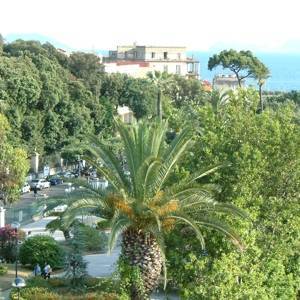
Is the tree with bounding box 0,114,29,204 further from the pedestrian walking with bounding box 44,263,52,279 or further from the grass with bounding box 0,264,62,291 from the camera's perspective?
the pedestrian walking with bounding box 44,263,52,279

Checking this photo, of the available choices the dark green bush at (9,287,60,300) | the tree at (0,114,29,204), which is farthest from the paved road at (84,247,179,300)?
the tree at (0,114,29,204)

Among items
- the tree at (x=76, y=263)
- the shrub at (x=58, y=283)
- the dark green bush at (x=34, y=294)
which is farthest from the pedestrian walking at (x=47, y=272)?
the dark green bush at (x=34, y=294)

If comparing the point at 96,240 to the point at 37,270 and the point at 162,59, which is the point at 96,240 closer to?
the point at 37,270

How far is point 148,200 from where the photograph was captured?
2030cm

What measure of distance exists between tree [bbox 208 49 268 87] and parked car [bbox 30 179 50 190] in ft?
78.8

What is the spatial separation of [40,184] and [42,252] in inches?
1129

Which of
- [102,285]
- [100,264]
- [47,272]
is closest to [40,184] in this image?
[100,264]

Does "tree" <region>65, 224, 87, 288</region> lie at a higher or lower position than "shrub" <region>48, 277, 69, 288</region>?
higher

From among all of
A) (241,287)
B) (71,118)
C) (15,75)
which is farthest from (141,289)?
(71,118)

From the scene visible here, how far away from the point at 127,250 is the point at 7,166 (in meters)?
27.2

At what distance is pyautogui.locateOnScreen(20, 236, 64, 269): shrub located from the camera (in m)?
30.8

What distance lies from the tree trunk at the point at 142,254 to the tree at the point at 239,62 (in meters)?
56.6

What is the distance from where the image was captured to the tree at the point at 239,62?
76688 millimetres

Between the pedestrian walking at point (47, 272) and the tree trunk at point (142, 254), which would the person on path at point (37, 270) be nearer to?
the pedestrian walking at point (47, 272)
